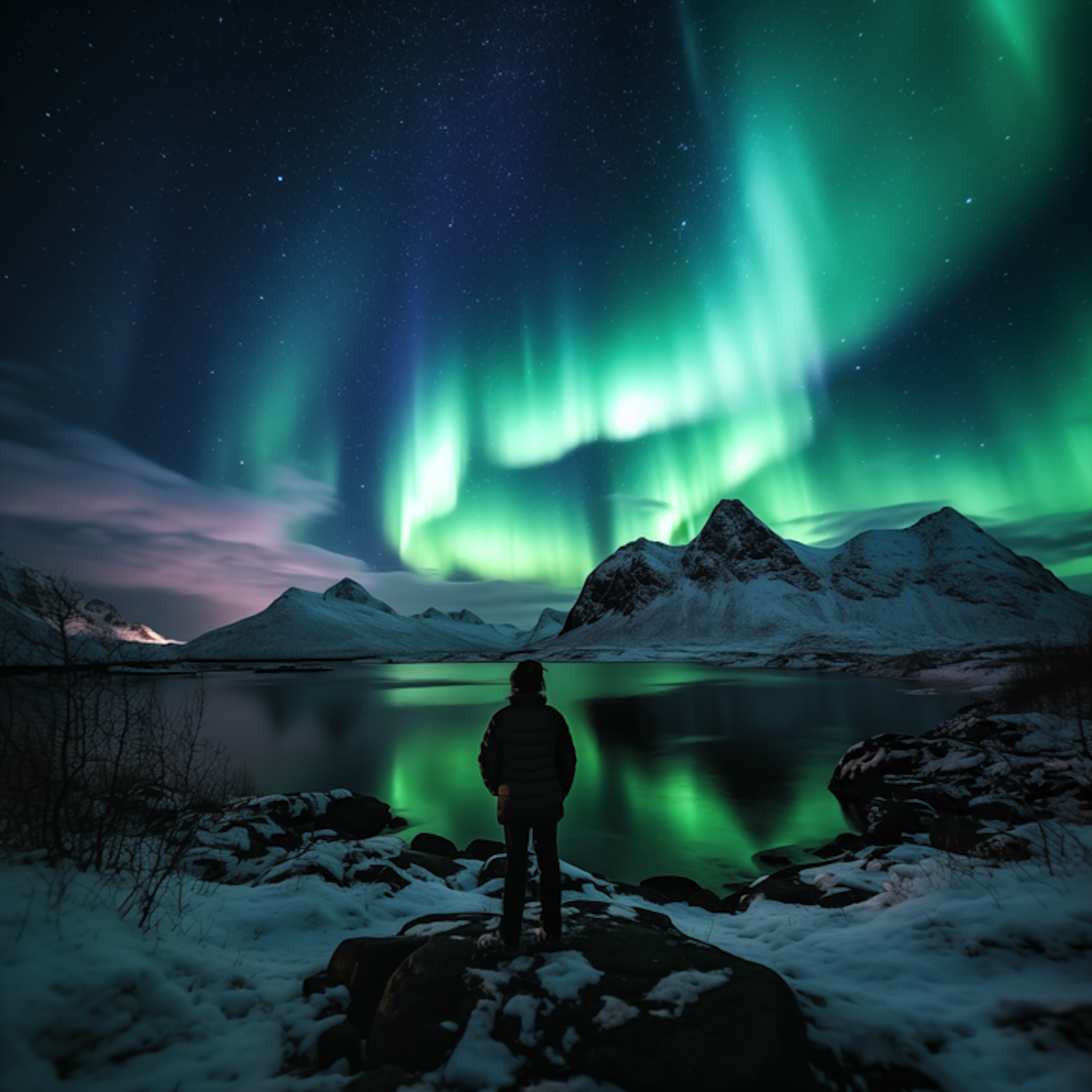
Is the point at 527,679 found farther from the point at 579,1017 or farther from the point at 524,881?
the point at 579,1017

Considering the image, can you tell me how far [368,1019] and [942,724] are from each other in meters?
27.0

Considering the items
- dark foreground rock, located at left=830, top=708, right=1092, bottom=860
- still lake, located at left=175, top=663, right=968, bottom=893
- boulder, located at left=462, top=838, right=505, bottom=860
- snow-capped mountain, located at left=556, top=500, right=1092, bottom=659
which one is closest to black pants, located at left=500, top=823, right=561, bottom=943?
dark foreground rock, located at left=830, top=708, right=1092, bottom=860

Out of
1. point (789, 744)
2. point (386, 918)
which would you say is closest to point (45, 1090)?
point (386, 918)

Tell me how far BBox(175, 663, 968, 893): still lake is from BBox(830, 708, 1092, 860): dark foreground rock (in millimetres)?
1966

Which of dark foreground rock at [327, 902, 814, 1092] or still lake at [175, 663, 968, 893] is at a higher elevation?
dark foreground rock at [327, 902, 814, 1092]

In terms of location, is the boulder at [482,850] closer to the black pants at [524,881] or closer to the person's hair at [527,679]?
the black pants at [524,881]

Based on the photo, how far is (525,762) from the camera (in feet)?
17.8

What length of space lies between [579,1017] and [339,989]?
2.61 metres

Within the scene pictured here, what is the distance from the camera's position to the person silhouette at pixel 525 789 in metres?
5.32

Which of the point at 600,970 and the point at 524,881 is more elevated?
the point at 524,881

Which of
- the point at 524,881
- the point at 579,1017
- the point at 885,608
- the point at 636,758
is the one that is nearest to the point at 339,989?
the point at 524,881

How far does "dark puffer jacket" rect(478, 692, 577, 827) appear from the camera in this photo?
5402mm

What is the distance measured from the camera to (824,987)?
4.97m

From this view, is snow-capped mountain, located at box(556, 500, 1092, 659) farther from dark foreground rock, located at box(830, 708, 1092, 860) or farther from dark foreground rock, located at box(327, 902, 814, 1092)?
dark foreground rock, located at box(327, 902, 814, 1092)
